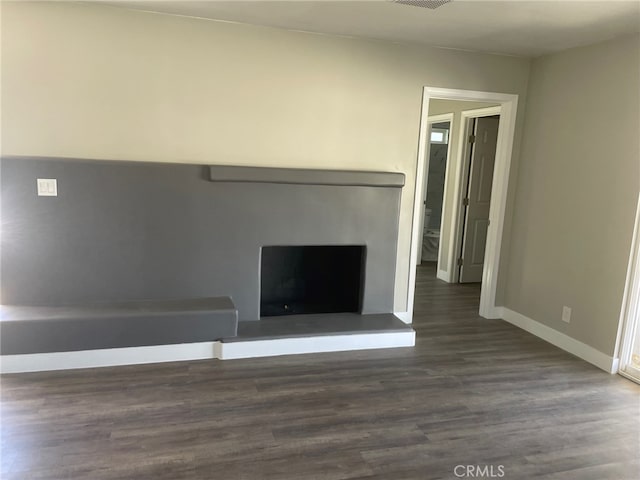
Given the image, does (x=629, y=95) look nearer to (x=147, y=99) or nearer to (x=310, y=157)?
(x=310, y=157)

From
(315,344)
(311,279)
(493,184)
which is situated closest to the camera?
(315,344)

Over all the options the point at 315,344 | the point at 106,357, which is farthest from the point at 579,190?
the point at 106,357

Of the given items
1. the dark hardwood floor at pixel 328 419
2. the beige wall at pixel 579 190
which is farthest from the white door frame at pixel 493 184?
the dark hardwood floor at pixel 328 419

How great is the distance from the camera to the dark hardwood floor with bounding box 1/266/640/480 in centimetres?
229

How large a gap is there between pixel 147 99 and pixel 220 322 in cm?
169

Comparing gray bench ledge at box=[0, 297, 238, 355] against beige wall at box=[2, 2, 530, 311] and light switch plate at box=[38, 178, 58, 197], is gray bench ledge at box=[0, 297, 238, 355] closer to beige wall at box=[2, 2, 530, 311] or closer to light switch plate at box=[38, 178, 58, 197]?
light switch plate at box=[38, 178, 58, 197]

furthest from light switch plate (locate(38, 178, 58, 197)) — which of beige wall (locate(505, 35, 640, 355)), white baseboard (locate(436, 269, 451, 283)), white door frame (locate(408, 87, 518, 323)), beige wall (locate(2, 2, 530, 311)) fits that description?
white baseboard (locate(436, 269, 451, 283))

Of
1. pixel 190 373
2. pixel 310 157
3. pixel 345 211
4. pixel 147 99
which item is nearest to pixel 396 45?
pixel 310 157

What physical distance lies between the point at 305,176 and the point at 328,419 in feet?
5.92

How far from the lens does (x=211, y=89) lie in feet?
11.5

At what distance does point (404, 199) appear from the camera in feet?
13.4

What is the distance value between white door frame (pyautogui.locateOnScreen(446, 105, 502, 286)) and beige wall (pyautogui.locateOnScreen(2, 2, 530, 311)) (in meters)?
1.46

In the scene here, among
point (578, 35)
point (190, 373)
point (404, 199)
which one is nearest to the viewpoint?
point (190, 373)

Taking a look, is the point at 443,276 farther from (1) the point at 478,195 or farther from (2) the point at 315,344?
(2) the point at 315,344
